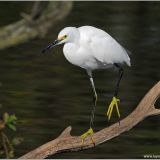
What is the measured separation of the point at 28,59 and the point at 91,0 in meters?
2.68

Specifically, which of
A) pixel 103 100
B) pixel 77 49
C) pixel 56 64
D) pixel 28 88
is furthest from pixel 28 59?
pixel 77 49

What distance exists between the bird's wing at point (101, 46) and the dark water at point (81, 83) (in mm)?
3214

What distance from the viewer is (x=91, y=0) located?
1419 cm

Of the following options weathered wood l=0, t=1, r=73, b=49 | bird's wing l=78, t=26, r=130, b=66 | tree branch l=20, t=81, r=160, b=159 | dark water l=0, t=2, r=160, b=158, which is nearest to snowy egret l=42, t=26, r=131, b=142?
bird's wing l=78, t=26, r=130, b=66

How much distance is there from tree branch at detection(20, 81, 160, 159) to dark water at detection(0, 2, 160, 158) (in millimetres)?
3315

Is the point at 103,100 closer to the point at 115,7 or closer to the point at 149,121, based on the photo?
the point at 149,121

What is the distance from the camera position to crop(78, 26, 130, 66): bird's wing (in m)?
5.28

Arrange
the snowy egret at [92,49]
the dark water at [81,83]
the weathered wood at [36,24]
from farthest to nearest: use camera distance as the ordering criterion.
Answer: the dark water at [81,83], the weathered wood at [36,24], the snowy egret at [92,49]

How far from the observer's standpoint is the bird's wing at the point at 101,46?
5.28 metres

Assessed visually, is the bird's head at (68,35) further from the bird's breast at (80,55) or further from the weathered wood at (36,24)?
the weathered wood at (36,24)

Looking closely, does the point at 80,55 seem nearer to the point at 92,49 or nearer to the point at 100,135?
the point at 92,49

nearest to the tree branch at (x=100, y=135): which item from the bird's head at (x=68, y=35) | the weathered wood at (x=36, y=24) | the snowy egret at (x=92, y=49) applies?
the snowy egret at (x=92, y=49)

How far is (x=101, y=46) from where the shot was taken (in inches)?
209

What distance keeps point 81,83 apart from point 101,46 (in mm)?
5740
